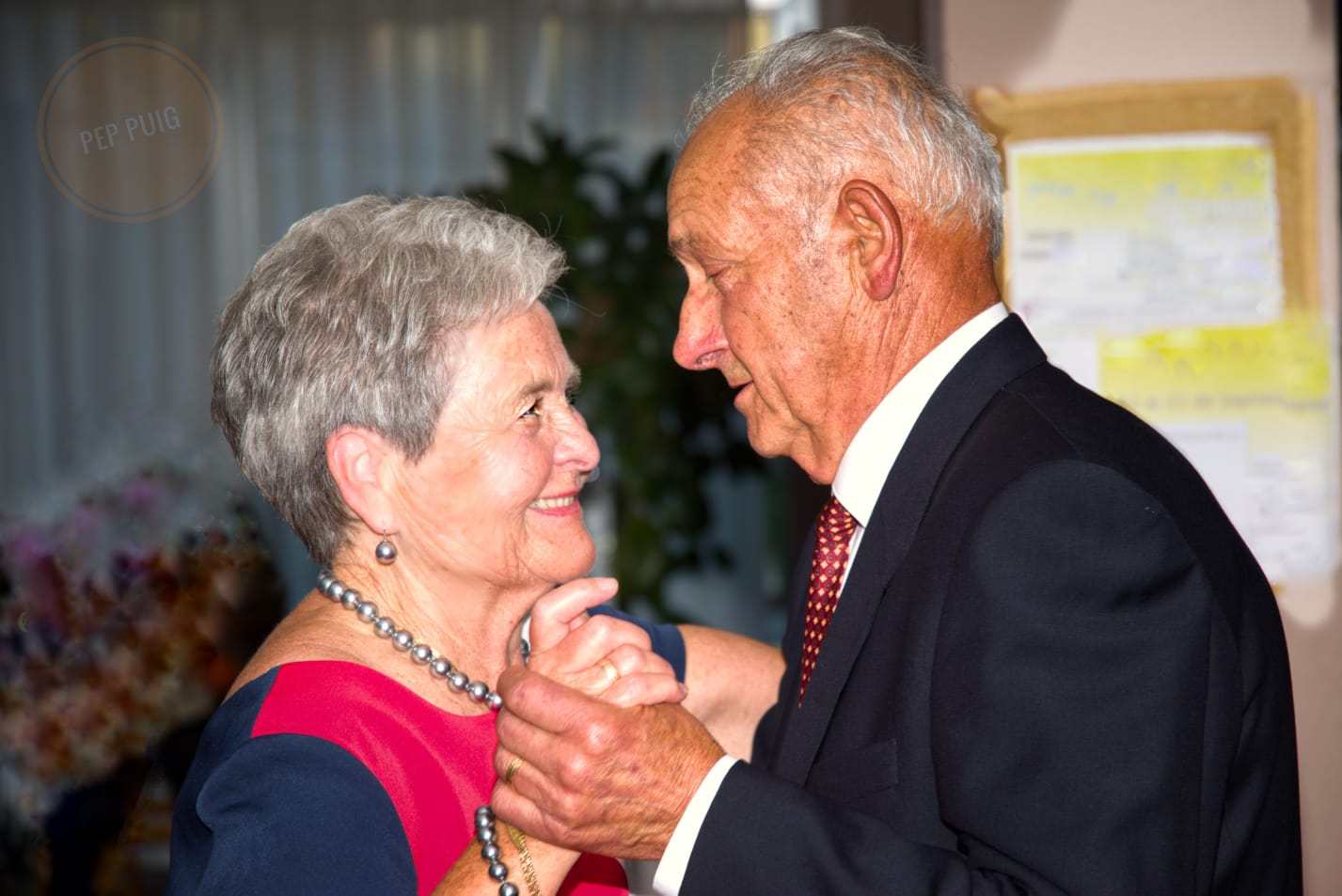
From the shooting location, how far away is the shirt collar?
4.67 ft

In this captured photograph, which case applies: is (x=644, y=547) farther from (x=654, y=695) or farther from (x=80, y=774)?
(x=654, y=695)

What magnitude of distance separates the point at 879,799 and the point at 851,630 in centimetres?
19

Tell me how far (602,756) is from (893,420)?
542mm

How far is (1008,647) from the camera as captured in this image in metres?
1.12

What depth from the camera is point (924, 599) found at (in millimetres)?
1246

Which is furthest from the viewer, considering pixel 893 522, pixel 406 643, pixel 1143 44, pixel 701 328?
Result: pixel 1143 44

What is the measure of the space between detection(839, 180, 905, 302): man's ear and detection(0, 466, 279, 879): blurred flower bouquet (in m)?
2.10

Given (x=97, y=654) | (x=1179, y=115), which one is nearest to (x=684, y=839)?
(x=1179, y=115)

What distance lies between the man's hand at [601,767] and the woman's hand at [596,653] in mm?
35

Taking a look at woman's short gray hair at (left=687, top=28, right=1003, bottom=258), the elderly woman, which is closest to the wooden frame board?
woman's short gray hair at (left=687, top=28, right=1003, bottom=258)

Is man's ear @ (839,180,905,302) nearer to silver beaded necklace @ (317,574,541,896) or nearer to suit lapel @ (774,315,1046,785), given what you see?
suit lapel @ (774,315,1046,785)

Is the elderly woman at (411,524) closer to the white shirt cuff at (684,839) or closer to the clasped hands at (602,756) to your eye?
the clasped hands at (602,756)

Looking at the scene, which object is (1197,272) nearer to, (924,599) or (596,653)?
(924,599)

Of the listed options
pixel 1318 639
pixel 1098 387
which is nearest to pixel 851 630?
pixel 1098 387
